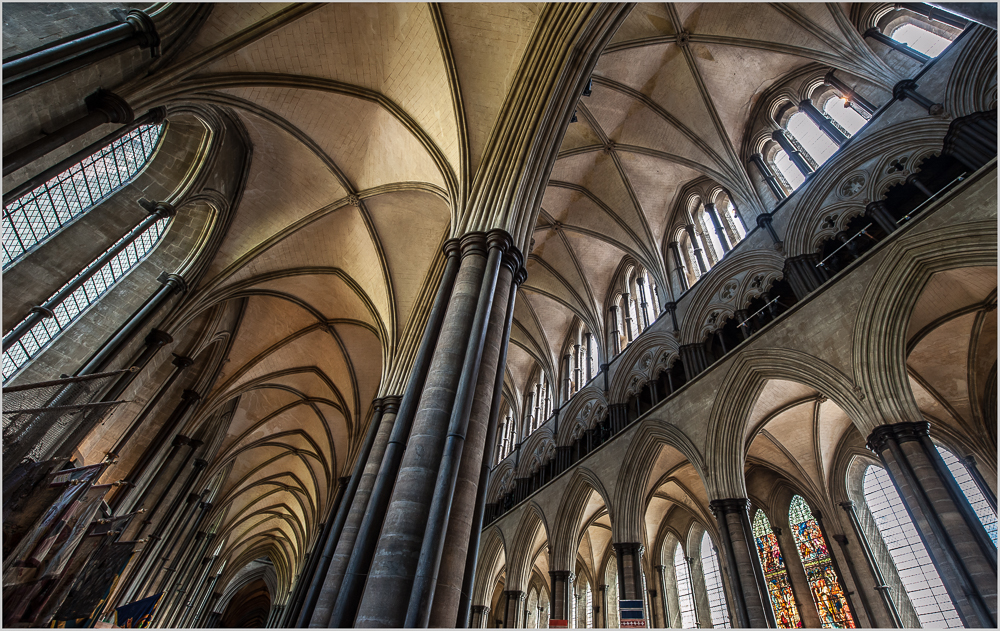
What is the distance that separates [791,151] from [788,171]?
0.39 meters

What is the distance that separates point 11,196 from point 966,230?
11666 mm

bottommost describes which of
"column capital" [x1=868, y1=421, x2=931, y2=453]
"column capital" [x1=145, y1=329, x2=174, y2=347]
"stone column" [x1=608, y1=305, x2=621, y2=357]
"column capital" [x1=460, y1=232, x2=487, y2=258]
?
"column capital" [x1=868, y1=421, x2=931, y2=453]

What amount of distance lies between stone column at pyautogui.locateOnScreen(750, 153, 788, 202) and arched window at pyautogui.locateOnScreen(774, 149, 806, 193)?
0.15 meters

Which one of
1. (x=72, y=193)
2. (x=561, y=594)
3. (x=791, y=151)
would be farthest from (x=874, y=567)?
(x=72, y=193)

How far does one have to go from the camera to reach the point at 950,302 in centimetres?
840

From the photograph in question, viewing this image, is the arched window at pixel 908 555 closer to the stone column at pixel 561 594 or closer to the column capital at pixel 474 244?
the stone column at pixel 561 594

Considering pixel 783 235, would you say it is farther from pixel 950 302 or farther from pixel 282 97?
pixel 282 97

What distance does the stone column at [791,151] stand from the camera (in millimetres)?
9703

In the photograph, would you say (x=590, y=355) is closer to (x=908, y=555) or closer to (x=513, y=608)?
(x=513, y=608)

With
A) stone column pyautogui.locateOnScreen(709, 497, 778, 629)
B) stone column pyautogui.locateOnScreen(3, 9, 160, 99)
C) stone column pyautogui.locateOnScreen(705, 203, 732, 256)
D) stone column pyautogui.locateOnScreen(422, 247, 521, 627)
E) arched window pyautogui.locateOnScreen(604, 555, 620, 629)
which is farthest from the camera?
arched window pyautogui.locateOnScreen(604, 555, 620, 629)

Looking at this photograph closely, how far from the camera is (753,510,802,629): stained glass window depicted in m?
10.7

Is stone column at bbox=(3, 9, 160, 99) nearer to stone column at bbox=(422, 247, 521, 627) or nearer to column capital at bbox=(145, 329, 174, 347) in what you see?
stone column at bbox=(422, 247, 521, 627)

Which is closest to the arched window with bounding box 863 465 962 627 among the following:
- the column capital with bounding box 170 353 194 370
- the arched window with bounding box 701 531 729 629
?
the arched window with bounding box 701 531 729 629

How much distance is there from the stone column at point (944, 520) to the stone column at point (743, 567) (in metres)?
2.32
